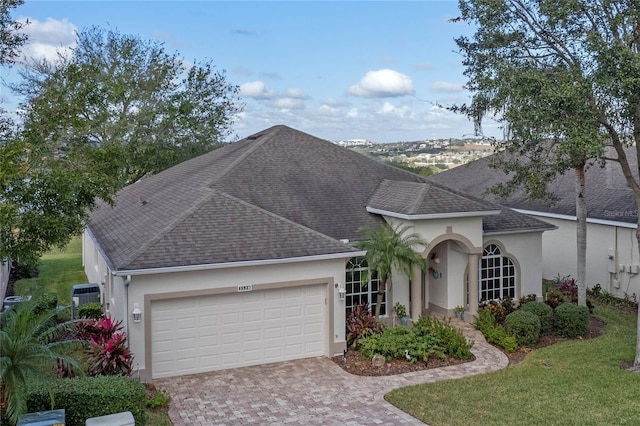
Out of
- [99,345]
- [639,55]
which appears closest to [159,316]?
[99,345]

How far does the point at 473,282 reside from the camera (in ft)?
58.1

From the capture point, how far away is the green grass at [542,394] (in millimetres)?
10766

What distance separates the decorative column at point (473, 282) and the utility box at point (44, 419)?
1239 cm

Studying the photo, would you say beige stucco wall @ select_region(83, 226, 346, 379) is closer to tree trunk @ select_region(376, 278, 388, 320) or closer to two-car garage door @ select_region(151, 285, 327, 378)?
two-car garage door @ select_region(151, 285, 327, 378)

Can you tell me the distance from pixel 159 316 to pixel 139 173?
24.9 metres

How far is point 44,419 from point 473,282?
41.8 ft

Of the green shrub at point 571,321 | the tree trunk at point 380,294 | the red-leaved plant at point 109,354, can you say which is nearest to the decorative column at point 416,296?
the tree trunk at point 380,294

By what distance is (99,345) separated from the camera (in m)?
12.3

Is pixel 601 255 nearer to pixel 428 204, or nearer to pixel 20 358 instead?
pixel 428 204

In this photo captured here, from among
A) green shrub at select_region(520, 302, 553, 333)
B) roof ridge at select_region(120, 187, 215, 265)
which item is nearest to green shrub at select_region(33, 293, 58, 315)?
roof ridge at select_region(120, 187, 215, 265)

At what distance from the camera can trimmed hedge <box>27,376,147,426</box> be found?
9.48m

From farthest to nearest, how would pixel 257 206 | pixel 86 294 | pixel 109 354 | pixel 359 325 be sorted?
pixel 86 294 → pixel 257 206 → pixel 359 325 → pixel 109 354

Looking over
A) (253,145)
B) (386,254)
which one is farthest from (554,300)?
(253,145)

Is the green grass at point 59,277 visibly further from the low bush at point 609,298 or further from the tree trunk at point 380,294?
the low bush at point 609,298
